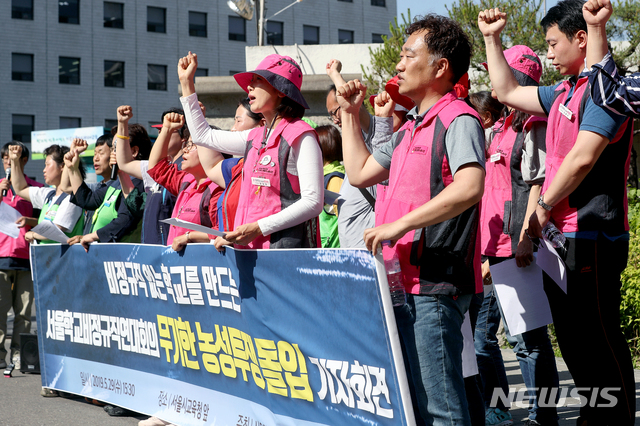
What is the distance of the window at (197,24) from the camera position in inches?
1868

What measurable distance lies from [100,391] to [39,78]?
1622 inches

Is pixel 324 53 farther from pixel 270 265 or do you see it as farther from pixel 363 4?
pixel 363 4

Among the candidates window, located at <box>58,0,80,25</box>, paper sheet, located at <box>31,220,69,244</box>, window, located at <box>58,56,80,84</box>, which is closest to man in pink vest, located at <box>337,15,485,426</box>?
paper sheet, located at <box>31,220,69,244</box>

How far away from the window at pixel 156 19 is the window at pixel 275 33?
7.19 meters

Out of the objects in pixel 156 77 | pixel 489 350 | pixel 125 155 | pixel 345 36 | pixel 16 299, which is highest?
pixel 345 36

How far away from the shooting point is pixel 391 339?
288 cm

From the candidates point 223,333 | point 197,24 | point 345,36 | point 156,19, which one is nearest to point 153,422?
point 223,333

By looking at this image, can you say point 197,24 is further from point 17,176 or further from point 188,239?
point 188,239

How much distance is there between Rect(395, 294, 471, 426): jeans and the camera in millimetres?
2732

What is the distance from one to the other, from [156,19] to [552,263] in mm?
46486

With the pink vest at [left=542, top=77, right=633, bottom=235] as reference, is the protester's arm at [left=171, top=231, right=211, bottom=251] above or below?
below

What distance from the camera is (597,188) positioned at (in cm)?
306

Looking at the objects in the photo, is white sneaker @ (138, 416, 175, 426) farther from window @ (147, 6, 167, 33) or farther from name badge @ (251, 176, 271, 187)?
window @ (147, 6, 167, 33)

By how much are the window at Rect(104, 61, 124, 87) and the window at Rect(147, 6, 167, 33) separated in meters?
3.30
